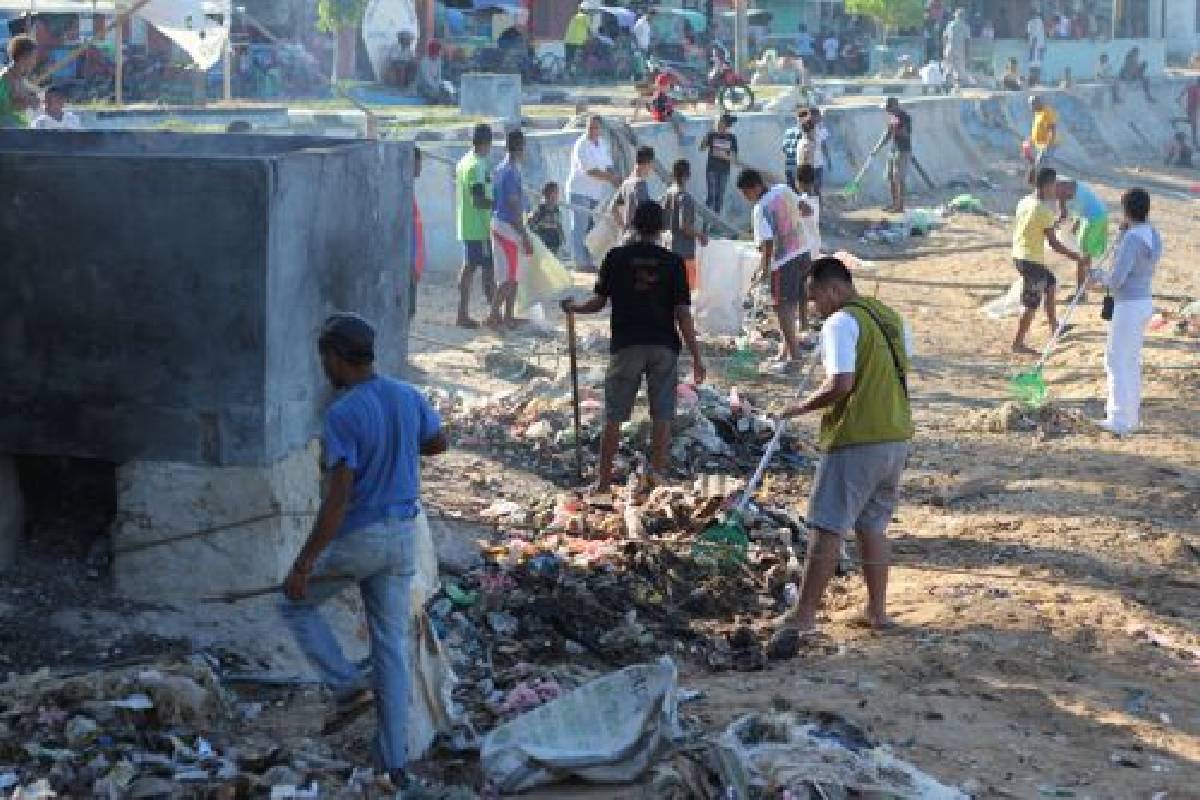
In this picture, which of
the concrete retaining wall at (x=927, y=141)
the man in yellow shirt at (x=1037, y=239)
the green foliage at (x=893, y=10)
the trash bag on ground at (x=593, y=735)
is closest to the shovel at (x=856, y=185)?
the concrete retaining wall at (x=927, y=141)

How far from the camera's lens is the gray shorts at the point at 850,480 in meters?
8.43

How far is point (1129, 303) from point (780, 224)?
10.3 feet

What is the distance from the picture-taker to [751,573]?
9633 mm

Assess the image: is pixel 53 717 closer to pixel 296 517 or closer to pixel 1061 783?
pixel 296 517

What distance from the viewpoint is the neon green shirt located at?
16.2 metres

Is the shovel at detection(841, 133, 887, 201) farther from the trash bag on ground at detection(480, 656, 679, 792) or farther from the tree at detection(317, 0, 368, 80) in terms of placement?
the trash bag on ground at detection(480, 656, 679, 792)

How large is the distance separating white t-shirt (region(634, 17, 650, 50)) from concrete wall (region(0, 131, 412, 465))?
35886 millimetres

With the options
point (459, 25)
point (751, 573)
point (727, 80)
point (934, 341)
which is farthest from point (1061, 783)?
point (459, 25)

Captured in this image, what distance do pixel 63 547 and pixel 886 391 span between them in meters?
3.56

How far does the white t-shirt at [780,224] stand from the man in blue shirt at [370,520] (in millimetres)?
9009

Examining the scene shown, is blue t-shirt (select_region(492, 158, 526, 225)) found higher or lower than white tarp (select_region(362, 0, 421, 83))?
lower

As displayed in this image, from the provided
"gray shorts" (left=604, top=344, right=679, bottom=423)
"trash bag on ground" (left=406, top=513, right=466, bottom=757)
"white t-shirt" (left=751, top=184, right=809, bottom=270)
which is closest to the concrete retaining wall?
"white t-shirt" (left=751, top=184, right=809, bottom=270)

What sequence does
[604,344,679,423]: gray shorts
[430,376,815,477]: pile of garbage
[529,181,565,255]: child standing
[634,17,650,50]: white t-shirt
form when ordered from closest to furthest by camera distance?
[604,344,679,423]: gray shorts
[430,376,815,477]: pile of garbage
[529,181,565,255]: child standing
[634,17,650,50]: white t-shirt

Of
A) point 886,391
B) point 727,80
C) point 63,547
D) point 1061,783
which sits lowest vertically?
point 1061,783
